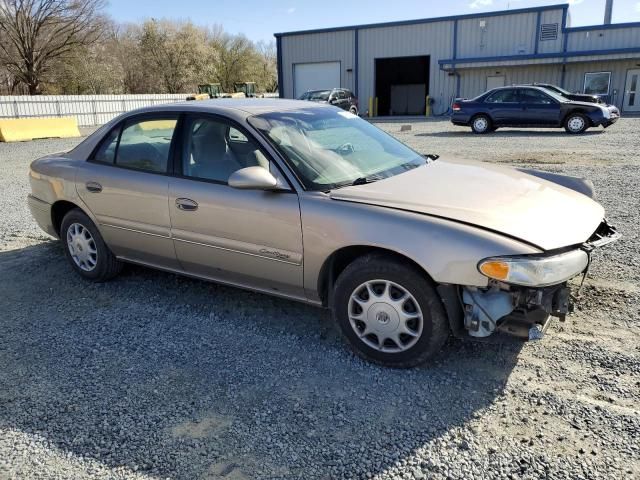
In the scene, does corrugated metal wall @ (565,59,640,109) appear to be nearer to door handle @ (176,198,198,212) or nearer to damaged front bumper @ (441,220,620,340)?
damaged front bumper @ (441,220,620,340)

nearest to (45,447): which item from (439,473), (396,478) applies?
(396,478)

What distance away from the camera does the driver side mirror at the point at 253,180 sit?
3338 mm

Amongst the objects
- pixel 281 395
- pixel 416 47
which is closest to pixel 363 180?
pixel 281 395

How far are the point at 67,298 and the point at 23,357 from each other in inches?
39.9

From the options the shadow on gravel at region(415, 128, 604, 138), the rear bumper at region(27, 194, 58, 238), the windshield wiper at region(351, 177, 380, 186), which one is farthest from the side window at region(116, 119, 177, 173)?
the shadow on gravel at region(415, 128, 604, 138)

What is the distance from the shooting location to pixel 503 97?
17.5 m

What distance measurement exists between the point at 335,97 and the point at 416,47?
27.0 feet

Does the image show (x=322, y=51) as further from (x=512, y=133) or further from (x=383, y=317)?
(x=383, y=317)

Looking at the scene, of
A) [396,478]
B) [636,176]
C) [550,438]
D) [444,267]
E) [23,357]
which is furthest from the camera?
[636,176]

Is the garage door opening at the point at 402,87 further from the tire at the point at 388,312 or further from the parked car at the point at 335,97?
the tire at the point at 388,312

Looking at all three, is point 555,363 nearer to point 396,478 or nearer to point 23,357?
point 396,478

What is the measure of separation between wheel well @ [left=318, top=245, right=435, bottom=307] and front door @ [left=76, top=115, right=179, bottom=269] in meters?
1.34

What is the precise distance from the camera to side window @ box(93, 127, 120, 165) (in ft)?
14.8

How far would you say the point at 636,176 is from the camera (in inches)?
349
